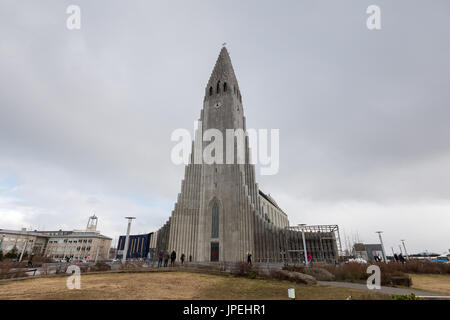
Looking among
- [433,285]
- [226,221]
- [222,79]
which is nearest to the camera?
[433,285]

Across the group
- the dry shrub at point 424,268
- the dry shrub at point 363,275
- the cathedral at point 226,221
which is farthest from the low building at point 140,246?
the dry shrub at point 424,268

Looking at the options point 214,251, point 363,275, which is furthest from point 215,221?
point 363,275

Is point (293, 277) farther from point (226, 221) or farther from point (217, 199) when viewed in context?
point (217, 199)

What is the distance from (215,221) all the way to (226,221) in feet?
6.84

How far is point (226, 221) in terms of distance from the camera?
117ft

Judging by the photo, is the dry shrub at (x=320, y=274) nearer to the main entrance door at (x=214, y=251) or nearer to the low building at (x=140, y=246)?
the main entrance door at (x=214, y=251)

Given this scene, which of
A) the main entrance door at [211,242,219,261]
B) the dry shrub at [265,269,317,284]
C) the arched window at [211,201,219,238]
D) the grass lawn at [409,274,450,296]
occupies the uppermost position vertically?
the arched window at [211,201,219,238]

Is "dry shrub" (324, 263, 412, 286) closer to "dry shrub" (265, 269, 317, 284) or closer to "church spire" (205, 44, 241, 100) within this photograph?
"dry shrub" (265, 269, 317, 284)

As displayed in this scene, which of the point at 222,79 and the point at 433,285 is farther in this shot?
the point at 222,79

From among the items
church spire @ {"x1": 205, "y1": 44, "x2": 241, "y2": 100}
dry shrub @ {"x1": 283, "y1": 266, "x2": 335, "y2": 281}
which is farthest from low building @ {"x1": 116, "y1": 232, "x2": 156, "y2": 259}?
church spire @ {"x1": 205, "y1": 44, "x2": 241, "y2": 100}

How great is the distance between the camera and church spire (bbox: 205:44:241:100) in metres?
46.0
